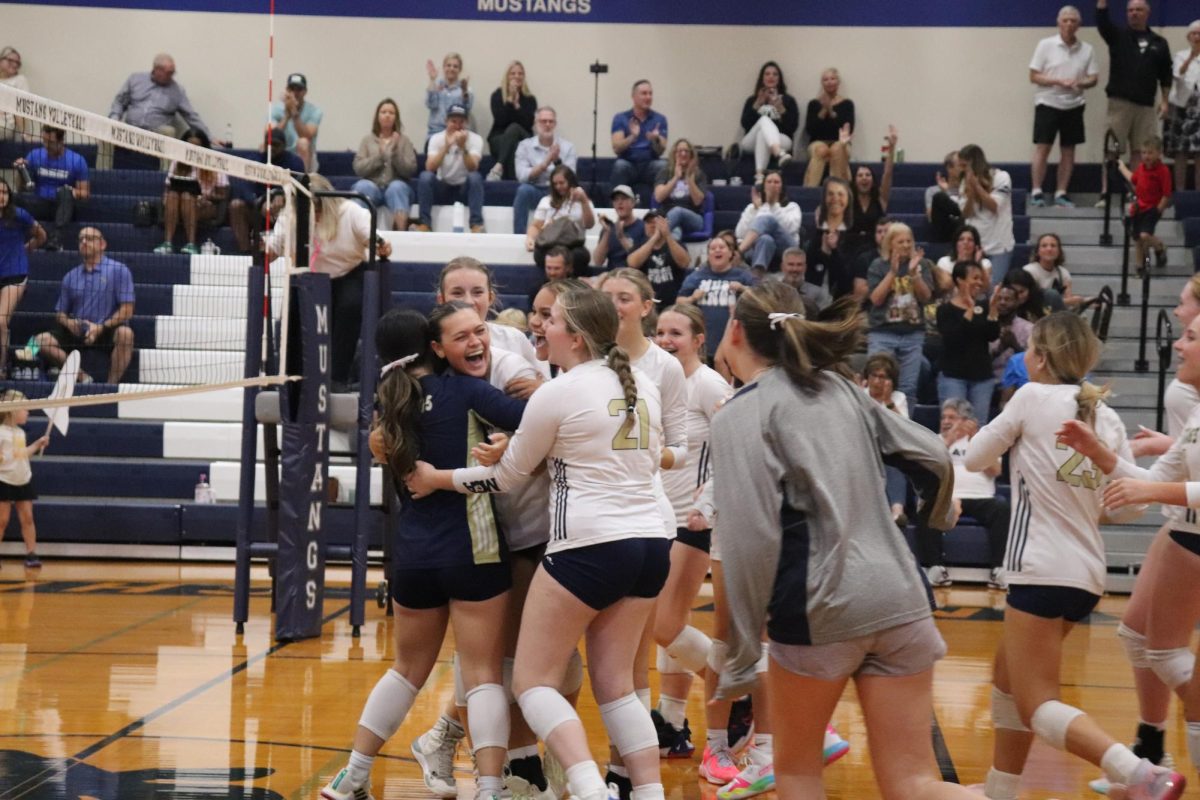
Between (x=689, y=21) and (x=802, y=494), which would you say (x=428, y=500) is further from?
(x=689, y=21)

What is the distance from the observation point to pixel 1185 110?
14602 mm

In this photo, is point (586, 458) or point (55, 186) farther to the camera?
point (55, 186)

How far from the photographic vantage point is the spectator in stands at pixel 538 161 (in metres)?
14.6

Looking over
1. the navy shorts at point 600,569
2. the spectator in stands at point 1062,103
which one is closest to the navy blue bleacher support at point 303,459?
the navy shorts at point 600,569

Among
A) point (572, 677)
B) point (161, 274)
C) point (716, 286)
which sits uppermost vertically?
point (716, 286)

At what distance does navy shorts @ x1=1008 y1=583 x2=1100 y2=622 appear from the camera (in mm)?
4551

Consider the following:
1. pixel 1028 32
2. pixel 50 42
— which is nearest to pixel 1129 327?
pixel 1028 32

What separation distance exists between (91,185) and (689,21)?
23.7ft

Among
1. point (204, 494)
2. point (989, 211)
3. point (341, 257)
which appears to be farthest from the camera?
point (989, 211)

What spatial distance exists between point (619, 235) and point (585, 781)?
9.45 m

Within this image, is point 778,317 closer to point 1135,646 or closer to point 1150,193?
point 1135,646

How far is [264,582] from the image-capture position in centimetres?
1003

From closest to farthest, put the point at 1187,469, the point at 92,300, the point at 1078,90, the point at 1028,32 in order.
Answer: the point at 1187,469
the point at 92,300
the point at 1078,90
the point at 1028,32

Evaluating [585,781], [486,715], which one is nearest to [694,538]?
[486,715]
